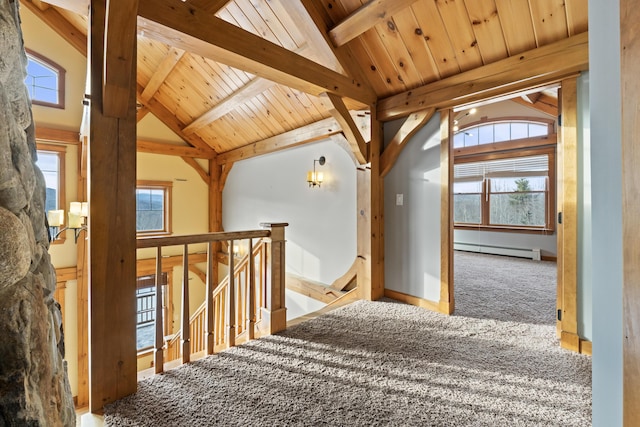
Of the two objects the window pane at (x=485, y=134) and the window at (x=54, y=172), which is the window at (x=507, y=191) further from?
the window at (x=54, y=172)

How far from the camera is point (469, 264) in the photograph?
5.44m

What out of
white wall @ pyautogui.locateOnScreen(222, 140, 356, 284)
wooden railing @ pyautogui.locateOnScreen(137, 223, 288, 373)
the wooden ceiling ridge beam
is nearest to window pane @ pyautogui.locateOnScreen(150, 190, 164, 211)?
white wall @ pyautogui.locateOnScreen(222, 140, 356, 284)

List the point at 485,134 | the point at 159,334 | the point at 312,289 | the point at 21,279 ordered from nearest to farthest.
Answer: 1. the point at 21,279
2. the point at 159,334
3. the point at 312,289
4. the point at 485,134

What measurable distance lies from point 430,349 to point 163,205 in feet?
19.7

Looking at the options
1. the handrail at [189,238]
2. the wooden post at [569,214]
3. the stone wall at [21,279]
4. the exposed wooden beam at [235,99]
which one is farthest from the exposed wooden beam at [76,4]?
the wooden post at [569,214]

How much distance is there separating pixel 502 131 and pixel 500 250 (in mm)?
2626

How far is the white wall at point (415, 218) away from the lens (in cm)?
290

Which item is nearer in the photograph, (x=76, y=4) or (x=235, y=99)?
(x=76, y=4)

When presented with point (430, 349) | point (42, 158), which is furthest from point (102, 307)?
point (42, 158)

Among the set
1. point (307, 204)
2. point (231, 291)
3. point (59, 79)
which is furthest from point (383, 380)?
point (59, 79)

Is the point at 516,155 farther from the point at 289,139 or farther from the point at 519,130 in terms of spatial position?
the point at 289,139

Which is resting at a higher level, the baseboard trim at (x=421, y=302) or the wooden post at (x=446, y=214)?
the wooden post at (x=446, y=214)

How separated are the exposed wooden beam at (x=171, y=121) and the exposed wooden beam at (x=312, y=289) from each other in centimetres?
365

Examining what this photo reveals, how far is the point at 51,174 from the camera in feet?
15.9
